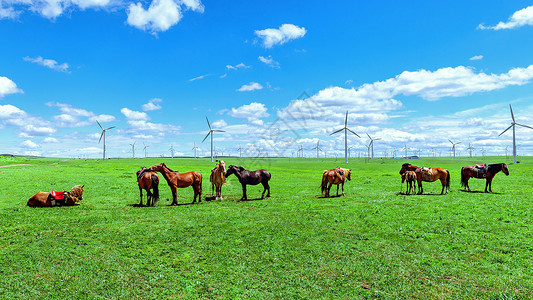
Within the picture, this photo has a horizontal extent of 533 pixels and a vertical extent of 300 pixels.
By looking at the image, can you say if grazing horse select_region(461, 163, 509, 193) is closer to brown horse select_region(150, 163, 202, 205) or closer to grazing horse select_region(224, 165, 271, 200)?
grazing horse select_region(224, 165, 271, 200)

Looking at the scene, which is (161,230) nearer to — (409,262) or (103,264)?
(103,264)

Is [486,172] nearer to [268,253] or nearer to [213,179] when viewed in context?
[213,179]

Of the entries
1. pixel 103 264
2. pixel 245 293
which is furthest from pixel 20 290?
pixel 245 293

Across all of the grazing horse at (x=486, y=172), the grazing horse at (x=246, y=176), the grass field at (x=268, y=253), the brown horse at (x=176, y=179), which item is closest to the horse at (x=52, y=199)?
the grass field at (x=268, y=253)

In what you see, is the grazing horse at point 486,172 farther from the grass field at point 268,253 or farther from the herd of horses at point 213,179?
the grass field at point 268,253

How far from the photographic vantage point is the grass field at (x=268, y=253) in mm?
7875

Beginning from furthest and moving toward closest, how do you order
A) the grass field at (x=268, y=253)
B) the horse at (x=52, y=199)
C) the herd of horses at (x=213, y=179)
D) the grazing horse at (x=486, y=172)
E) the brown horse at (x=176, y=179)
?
the grazing horse at (x=486, y=172), the brown horse at (x=176, y=179), the herd of horses at (x=213, y=179), the horse at (x=52, y=199), the grass field at (x=268, y=253)

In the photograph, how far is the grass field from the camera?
7.88m

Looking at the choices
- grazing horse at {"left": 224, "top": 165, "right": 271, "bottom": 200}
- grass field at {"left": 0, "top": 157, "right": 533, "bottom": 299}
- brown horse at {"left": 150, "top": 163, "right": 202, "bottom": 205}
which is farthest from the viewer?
grazing horse at {"left": 224, "top": 165, "right": 271, "bottom": 200}

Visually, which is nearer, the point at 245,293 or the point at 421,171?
the point at 245,293

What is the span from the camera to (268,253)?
1027cm

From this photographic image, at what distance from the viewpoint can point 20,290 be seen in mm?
7660

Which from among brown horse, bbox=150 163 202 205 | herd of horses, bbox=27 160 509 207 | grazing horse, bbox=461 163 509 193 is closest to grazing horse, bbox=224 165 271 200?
herd of horses, bbox=27 160 509 207

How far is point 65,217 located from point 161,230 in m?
6.67
